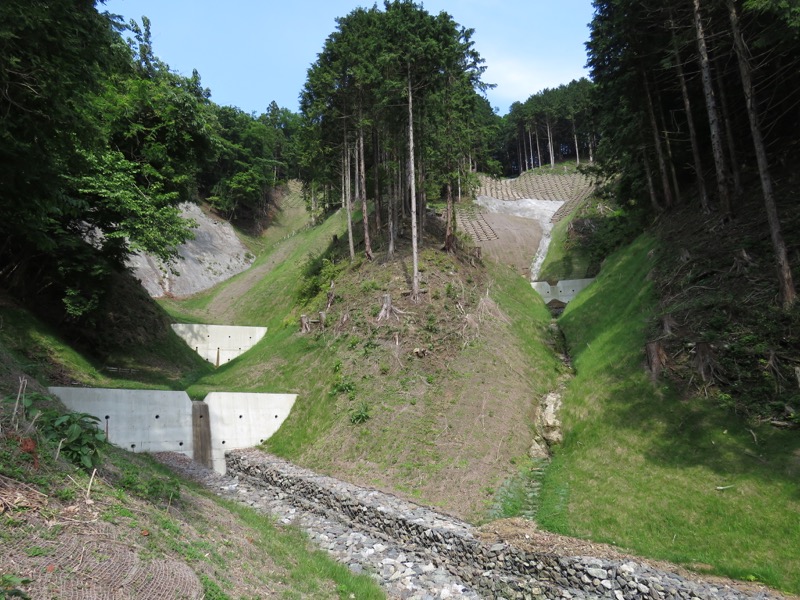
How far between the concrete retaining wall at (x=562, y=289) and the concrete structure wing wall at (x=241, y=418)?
19.1m

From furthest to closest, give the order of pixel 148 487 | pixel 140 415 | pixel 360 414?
pixel 360 414 → pixel 140 415 → pixel 148 487

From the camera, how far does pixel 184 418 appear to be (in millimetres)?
18078

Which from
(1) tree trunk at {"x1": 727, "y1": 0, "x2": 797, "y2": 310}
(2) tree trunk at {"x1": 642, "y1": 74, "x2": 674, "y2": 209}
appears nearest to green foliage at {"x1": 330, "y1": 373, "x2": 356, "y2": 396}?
(1) tree trunk at {"x1": 727, "y1": 0, "x2": 797, "y2": 310}

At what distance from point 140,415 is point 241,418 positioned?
3.69m

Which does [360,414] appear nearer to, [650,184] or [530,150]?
[650,184]

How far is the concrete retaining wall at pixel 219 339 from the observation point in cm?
2931

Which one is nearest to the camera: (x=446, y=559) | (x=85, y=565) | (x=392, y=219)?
(x=85, y=565)

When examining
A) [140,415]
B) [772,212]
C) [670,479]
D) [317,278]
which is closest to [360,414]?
[140,415]

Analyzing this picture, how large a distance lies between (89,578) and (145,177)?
21.0 metres

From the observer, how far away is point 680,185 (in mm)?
25453

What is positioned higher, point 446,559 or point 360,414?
point 360,414

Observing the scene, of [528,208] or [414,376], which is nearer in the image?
[414,376]

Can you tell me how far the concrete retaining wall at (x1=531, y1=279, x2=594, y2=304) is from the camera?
3089 centimetres

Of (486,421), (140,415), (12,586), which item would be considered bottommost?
(486,421)
